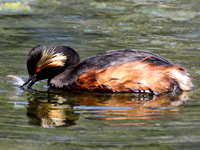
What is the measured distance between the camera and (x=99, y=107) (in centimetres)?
614

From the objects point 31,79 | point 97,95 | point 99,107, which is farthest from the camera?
point 31,79

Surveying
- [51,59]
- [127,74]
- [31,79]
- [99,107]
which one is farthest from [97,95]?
[31,79]

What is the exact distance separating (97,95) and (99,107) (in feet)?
2.70

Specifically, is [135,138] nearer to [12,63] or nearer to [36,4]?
[12,63]

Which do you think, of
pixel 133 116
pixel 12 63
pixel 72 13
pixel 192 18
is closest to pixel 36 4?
pixel 72 13

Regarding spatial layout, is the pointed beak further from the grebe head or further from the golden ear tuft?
the golden ear tuft

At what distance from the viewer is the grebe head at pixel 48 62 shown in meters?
7.31

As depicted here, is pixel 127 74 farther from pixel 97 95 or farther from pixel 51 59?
pixel 51 59

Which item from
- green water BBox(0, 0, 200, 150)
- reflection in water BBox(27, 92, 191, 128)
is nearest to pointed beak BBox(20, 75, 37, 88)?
green water BBox(0, 0, 200, 150)

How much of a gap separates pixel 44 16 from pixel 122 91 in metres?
6.59

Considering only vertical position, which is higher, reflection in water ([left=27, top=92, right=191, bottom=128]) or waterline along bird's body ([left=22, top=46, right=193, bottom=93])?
waterline along bird's body ([left=22, top=46, right=193, bottom=93])

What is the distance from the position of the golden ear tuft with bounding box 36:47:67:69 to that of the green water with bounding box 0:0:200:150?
40 cm

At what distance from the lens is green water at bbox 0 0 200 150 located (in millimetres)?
4807

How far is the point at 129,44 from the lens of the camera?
33.5 ft
